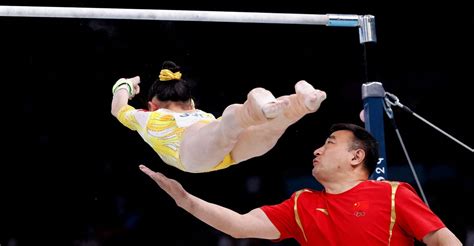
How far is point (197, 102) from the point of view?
19.1 feet

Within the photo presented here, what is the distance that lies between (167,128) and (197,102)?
6.38ft

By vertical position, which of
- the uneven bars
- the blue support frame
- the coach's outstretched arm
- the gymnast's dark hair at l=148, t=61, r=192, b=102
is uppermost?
the uneven bars

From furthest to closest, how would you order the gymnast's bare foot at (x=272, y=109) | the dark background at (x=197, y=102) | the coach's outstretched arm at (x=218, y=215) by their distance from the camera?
1. the dark background at (x=197, y=102)
2. the coach's outstretched arm at (x=218, y=215)
3. the gymnast's bare foot at (x=272, y=109)

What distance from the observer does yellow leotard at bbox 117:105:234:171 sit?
3861 millimetres

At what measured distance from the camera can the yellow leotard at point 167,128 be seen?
3.86 m

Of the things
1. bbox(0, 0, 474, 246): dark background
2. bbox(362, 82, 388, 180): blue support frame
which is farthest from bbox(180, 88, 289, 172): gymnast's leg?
bbox(0, 0, 474, 246): dark background

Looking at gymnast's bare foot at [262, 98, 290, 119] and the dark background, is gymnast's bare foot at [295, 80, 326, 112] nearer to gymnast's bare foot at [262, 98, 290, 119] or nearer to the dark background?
gymnast's bare foot at [262, 98, 290, 119]

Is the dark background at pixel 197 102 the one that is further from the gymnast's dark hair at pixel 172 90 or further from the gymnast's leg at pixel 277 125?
the gymnast's leg at pixel 277 125

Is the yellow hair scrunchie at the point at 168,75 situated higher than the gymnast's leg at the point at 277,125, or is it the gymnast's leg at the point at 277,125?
the yellow hair scrunchie at the point at 168,75

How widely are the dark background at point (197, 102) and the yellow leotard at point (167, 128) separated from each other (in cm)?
223

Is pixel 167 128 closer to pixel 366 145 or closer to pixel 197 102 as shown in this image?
pixel 366 145

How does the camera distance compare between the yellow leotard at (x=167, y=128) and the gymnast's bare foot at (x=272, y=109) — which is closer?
Answer: the gymnast's bare foot at (x=272, y=109)

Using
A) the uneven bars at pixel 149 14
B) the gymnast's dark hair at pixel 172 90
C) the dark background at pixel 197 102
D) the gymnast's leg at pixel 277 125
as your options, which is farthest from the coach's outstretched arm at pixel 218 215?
the dark background at pixel 197 102

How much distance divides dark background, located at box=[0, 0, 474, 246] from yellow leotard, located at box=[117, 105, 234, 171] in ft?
7.33
